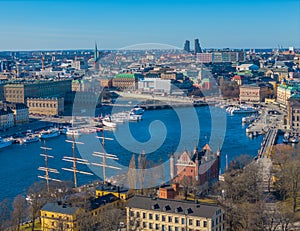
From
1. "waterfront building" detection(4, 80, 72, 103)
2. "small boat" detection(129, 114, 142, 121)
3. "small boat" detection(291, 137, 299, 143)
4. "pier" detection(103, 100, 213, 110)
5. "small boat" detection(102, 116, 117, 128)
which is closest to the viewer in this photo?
"small boat" detection(291, 137, 299, 143)

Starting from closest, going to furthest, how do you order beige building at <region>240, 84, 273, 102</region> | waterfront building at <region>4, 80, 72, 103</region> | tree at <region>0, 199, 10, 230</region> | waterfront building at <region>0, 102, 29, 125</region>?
tree at <region>0, 199, 10, 230</region>, waterfront building at <region>0, 102, 29, 125</region>, waterfront building at <region>4, 80, 72, 103</region>, beige building at <region>240, 84, 273, 102</region>

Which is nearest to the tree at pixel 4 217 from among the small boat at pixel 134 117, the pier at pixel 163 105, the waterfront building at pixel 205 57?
the small boat at pixel 134 117

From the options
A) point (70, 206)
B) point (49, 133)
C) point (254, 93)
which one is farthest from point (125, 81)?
point (70, 206)

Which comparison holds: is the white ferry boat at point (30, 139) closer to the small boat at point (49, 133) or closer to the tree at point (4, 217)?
the small boat at point (49, 133)

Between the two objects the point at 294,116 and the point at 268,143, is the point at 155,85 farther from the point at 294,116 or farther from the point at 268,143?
the point at 268,143

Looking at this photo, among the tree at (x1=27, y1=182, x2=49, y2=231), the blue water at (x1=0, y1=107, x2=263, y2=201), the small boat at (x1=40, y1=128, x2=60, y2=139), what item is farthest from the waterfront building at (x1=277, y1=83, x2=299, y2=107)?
the tree at (x1=27, y1=182, x2=49, y2=231)

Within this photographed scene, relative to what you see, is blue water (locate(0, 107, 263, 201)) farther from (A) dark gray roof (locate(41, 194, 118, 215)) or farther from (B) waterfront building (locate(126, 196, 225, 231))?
(B) waterfront building (locate(126, 196, 225, 231))
